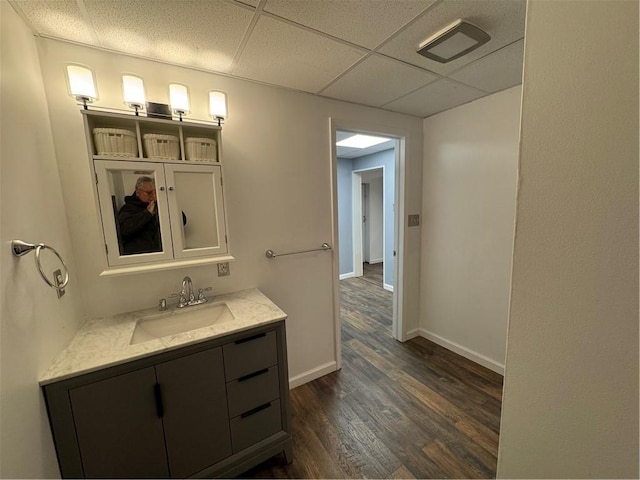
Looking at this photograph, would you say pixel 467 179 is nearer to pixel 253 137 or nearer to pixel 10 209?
pixel 253 137

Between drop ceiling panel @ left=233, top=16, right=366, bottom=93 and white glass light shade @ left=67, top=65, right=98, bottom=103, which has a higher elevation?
drop ceiling panel @ left=233, top=16, right=366, bottom=93

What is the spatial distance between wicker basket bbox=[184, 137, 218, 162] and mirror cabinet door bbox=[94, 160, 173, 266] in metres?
0.18

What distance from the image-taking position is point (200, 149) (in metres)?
1.51

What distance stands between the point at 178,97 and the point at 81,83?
40cm

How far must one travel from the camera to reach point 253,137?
5.83ft

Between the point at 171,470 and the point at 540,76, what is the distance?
78.9 inches

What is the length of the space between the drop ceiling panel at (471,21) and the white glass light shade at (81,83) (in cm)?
143

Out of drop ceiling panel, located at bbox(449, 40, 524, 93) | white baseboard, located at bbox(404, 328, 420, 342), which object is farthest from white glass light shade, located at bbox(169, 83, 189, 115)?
white baseboard, located at bbox(404, 328, 420, 342)

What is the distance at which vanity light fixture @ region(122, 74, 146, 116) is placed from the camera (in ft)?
4.26

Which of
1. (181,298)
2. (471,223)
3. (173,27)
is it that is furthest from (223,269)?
(471,223)

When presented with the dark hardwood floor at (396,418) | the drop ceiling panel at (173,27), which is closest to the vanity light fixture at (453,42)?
the drop ceiling panel at (173,27)

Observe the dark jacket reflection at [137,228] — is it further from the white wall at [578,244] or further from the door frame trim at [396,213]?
the white wall at [578,244]

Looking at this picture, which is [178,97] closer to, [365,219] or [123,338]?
[123,338]

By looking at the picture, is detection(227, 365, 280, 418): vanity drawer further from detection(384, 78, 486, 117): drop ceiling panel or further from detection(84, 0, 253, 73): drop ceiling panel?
detection(384, 78, 486, 117): drop ceiling panel
